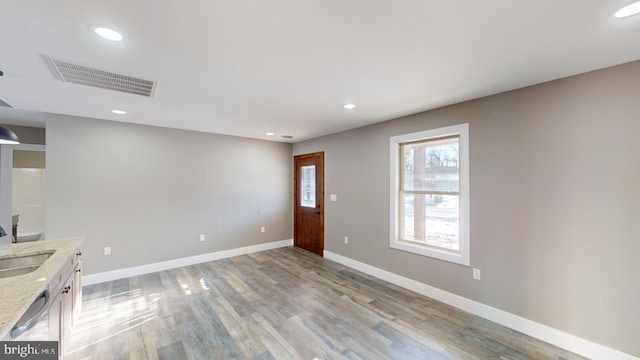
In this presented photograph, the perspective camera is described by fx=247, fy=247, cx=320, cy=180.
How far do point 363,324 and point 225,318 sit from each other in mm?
1529

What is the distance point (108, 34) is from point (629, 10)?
312cm

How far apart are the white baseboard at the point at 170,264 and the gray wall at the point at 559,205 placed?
3.47 m

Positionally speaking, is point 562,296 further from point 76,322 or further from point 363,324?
point 76,322

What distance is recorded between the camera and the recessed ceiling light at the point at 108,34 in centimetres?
154

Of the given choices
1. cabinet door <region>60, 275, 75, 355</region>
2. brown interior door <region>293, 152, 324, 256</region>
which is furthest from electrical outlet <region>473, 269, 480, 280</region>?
cabinet door <region>60, 275, 75, 355</region>

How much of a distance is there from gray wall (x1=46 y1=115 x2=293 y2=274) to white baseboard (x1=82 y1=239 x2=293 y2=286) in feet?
0.26

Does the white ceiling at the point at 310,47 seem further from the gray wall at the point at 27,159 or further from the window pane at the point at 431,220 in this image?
the gray wall at the point at 27,159

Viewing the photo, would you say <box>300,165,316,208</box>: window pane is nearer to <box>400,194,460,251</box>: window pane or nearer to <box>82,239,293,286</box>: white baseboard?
<box>82,239,293,286</box>: white baseboard

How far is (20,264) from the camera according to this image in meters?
2.03

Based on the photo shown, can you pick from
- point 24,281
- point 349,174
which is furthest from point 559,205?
point 24,281

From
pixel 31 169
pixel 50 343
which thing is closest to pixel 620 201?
pixel 50 343

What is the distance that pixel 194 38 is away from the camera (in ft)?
5.41

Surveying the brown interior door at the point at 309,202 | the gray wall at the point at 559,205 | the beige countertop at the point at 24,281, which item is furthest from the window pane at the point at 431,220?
the beige countertop at the point at 24,281

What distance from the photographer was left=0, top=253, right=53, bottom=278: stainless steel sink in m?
1.92
